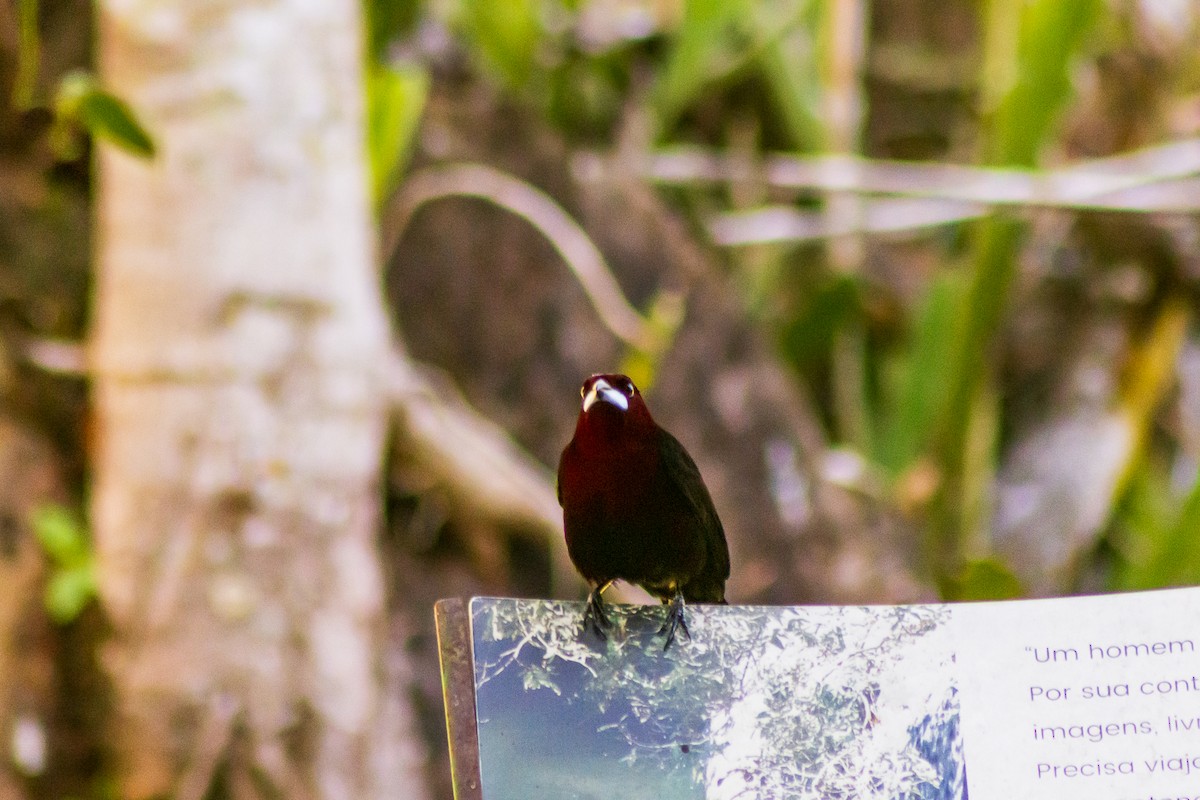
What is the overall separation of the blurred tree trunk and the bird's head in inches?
32.0

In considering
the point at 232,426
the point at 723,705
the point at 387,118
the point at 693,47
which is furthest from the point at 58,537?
the point at 693,47

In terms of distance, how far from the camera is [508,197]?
2469 millimetres

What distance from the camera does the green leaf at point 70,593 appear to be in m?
1.70

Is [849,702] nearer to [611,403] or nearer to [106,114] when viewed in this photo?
[611,403]

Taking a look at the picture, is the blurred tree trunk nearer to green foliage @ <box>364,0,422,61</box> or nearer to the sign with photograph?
green foliage @ <box>364,0,422,61</box>

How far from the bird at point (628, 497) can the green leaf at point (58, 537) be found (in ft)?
3.39

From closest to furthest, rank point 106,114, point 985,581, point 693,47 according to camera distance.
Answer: point 985,581 < point 106,114 < point 693,47

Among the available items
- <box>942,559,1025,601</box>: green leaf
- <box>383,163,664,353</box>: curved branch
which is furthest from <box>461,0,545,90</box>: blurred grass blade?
<box>942,559,1025,601</box>: green leaf

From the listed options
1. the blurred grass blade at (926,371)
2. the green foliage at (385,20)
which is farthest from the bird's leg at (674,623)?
the green foliage at (385,20)

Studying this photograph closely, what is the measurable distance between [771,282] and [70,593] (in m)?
1.93

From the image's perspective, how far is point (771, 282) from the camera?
3098mm

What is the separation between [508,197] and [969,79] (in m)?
2.10

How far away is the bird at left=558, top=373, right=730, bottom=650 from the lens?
3.34 feet

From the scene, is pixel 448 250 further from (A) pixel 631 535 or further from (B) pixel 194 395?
(A) pixel 631 535
